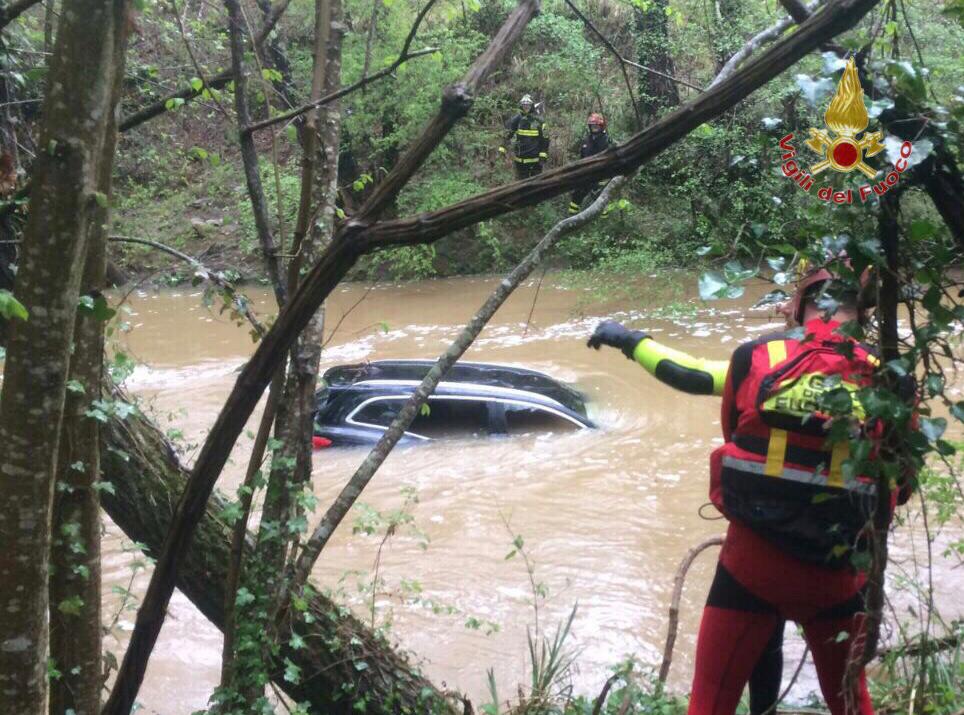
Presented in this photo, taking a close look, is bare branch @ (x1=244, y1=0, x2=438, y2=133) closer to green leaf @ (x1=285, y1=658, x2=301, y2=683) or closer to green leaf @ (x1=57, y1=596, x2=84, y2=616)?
green leaf @ (x1=57, y1=596, x2=84, y2=616)

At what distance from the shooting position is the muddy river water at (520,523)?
20.5 feet

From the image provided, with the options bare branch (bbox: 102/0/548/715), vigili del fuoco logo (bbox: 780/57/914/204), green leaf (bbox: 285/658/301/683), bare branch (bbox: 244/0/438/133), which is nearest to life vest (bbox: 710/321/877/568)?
vigili del fuoco logo (bbox: 780/57/914/204)

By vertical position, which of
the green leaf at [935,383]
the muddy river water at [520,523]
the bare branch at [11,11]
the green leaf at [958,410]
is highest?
the bare branch at [11,11]

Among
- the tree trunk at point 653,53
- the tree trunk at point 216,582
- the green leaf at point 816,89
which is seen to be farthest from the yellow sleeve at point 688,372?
the tree trunk at point 653,53

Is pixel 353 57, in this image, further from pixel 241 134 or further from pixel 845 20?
pixel 845 20

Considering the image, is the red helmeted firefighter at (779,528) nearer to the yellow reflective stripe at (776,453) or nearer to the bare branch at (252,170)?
the yellow reflective stripe at (776,453)

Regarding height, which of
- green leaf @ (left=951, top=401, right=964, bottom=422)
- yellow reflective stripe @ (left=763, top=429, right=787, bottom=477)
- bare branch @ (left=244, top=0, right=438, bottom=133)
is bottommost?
yellow reflective stripe @ (left=763, top=429, right=787, bottom=477)

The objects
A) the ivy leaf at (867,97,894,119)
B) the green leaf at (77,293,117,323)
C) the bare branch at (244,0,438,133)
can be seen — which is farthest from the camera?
the bare branch at (244,0,438,133)

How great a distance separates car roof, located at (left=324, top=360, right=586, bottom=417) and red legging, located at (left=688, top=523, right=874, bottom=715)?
593 centimetres

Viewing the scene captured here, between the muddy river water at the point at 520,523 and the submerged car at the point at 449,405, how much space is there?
0.64 feet

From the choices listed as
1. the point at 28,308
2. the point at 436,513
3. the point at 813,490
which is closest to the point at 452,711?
the point at 813,490

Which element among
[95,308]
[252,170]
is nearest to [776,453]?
[252,170]

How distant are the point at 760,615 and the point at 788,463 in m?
0.53

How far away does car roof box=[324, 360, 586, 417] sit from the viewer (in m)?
8.82
